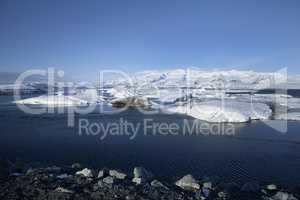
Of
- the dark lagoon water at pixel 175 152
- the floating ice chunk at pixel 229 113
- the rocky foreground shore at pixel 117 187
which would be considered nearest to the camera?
the rocky foreground shore at pixel 117 187

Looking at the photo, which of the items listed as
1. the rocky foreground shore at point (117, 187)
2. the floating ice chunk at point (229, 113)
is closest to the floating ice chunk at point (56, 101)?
the floating ice chunk at point (229, 113)

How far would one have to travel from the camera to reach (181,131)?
1230cm

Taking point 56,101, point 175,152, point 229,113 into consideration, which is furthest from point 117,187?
point 56,101

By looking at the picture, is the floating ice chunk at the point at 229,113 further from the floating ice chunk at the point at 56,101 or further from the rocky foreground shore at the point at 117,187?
the floating ice chunk at the point at 56,101

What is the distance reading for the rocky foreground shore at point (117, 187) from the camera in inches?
198

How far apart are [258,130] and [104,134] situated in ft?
21.1

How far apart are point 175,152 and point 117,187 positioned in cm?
350

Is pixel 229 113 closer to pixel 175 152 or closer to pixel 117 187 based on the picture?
pixel 175 152

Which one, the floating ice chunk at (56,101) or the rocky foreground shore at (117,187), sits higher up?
the floating ice chunk at (56,101)

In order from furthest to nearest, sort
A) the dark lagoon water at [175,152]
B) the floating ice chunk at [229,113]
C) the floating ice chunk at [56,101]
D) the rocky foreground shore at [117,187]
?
the floating ice chunk at [56,101] < the floating ice chunk at [229,113] < the dark lagoon water at [175,152] < the rocky foreground shore at [117,187]

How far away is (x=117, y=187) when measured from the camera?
5430 mm

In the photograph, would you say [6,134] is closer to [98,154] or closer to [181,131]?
[98,154]

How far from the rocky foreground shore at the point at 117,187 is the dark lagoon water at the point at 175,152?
56 cm

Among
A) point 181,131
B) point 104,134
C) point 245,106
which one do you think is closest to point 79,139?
point 104,134
